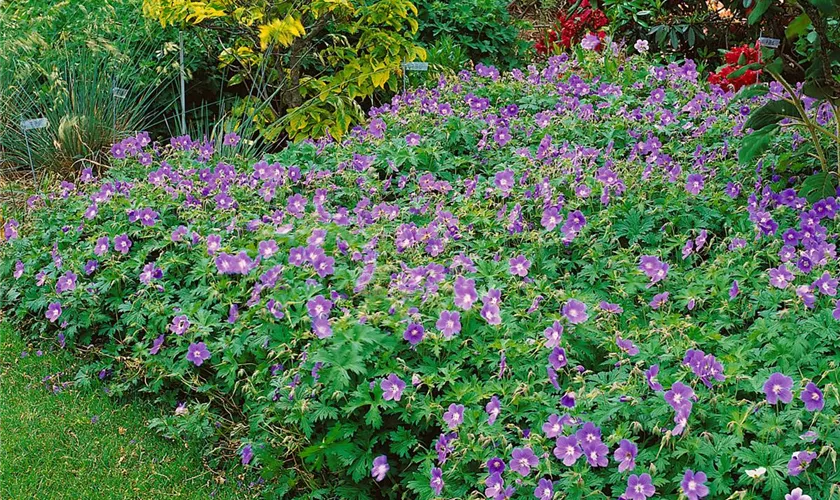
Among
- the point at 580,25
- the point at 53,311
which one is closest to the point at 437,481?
the point at 53,311

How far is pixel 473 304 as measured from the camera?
2.54 m

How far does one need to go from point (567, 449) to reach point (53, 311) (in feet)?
7.23

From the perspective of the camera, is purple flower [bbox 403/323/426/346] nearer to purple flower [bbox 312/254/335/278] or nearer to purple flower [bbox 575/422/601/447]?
purple flower [bbox 312/254/335/278]

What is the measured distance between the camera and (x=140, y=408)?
3.09 metres

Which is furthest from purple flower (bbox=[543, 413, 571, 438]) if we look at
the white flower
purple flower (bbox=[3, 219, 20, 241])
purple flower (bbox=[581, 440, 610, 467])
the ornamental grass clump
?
purple flower (bbox=[3, 219, 20, 241])

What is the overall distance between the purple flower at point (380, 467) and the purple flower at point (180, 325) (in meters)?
0.94

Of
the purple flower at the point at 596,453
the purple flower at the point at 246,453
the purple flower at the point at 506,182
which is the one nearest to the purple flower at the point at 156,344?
the purple flower at the point at 246,453

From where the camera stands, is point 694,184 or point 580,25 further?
point 580,25

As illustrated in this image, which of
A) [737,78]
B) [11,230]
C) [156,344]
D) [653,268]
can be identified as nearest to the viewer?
[653,268]

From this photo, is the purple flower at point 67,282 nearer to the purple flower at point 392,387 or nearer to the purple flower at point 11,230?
the purple flower at point 11,230

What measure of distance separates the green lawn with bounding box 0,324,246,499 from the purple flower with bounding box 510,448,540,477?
0.98 m

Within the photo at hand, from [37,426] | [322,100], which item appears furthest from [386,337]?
[322,100]

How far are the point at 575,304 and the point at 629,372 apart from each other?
24cm

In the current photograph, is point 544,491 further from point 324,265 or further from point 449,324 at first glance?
point 324,265
